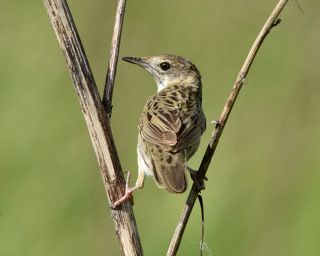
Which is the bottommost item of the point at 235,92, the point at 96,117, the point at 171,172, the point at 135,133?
the point at 135,133

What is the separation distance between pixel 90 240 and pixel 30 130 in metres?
1.54

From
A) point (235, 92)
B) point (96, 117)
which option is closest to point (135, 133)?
point (235, 92)

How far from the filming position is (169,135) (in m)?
4.92

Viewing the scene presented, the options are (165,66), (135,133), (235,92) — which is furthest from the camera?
(135,133)

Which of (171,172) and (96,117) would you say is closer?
(96,117)

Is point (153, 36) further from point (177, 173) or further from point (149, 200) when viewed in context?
point (177, 173)

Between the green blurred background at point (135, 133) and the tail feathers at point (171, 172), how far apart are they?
2.31 m

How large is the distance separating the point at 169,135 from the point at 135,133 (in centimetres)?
380

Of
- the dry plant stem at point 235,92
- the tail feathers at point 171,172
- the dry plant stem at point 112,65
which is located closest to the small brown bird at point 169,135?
the tail feathers at point 171,172

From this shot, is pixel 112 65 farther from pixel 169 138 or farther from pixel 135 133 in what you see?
pixel 135 133

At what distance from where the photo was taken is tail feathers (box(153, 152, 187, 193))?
4.43m

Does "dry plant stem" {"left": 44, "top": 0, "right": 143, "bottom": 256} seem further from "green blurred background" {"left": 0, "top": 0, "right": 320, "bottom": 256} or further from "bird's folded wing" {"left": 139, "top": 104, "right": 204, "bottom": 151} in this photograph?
"green blurred background" {"left": 0, "top": 0, "right": 320, "bottom": 256}

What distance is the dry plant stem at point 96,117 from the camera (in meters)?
3.62

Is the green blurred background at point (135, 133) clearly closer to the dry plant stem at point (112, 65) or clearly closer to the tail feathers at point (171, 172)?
the tail feathers at point (171, 172)
